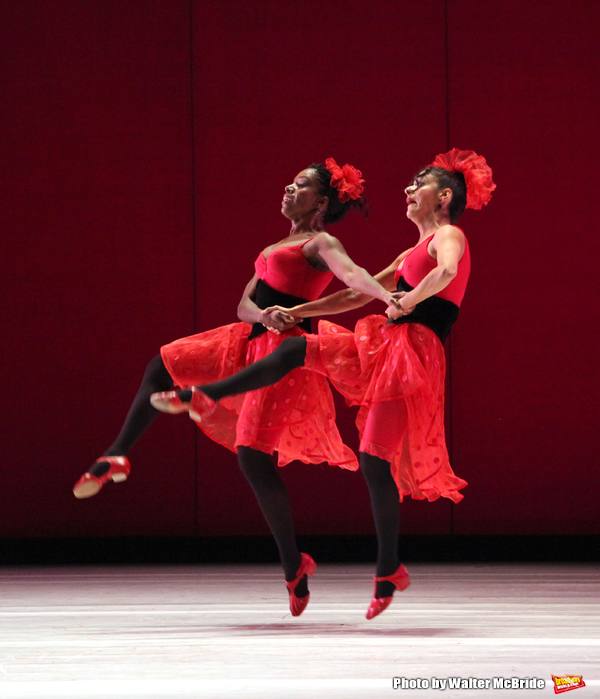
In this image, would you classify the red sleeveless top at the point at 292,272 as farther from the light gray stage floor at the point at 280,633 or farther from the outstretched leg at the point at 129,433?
the light gray stage floor at the point at 280,633

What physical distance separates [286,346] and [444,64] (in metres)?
2.49

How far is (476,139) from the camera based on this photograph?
15.7ft

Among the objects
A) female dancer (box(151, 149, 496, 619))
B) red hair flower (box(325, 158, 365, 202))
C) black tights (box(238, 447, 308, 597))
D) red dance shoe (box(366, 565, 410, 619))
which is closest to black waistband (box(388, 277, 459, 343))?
female dancer (box(151, 149, 496, 619))

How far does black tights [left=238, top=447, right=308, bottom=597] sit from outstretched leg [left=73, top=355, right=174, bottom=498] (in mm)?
348

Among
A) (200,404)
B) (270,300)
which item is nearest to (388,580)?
(200,404)

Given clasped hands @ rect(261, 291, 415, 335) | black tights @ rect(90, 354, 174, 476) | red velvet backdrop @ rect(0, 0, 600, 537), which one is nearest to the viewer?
black tights @ rect(90, 354, 174, 476)

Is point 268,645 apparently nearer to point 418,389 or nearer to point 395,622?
point 395,622

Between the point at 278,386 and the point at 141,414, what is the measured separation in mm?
472

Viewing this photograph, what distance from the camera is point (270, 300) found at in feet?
10.7

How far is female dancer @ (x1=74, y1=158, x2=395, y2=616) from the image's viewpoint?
122 inches

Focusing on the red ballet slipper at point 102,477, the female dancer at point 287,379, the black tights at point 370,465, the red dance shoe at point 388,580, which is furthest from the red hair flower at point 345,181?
the red dance shoe at point 388,580

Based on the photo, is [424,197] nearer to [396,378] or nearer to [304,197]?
[304,197]

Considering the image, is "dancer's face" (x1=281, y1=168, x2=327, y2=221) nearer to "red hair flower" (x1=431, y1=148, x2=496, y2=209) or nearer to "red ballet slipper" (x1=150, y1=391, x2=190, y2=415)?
"red hair flower" (x1=431, y1=148, x2=496, y2=209)

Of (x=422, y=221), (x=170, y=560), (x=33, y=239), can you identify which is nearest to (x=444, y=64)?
(x=422, y=221)
